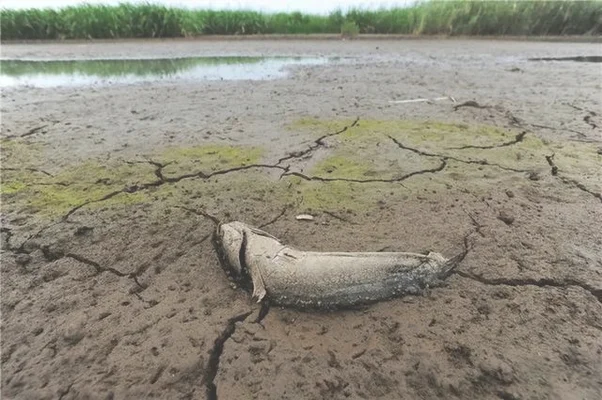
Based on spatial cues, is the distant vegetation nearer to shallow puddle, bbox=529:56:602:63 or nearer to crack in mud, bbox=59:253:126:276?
shallow puddle, bbox=529:56:602:63

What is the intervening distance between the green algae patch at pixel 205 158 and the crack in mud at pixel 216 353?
1.33 meters

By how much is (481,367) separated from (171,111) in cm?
354

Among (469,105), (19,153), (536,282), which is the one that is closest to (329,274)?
(536,282)

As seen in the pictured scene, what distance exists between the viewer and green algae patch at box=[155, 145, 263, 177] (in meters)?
2.68

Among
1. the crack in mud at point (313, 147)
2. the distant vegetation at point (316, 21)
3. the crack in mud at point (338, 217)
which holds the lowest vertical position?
the crack in mud at point (338, 217)

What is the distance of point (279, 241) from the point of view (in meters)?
1.90

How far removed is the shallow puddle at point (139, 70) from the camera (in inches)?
226

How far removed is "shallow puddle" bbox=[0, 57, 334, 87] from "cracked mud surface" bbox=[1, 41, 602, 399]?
5.82 ft

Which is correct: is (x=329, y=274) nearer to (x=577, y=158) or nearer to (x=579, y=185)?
(x=579, y=185)

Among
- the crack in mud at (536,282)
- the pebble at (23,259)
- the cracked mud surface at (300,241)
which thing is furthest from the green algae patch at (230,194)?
the crack in mud at (536,282)

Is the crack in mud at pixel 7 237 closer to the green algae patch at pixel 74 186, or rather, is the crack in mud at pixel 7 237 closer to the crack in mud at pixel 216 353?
the green algae patch at pixel 74 186

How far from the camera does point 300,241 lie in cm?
193

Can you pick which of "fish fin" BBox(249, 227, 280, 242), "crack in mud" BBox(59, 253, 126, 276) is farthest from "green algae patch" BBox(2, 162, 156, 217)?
"fish fin" BBox(249, 227, 280, 242)

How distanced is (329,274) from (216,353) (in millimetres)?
479
